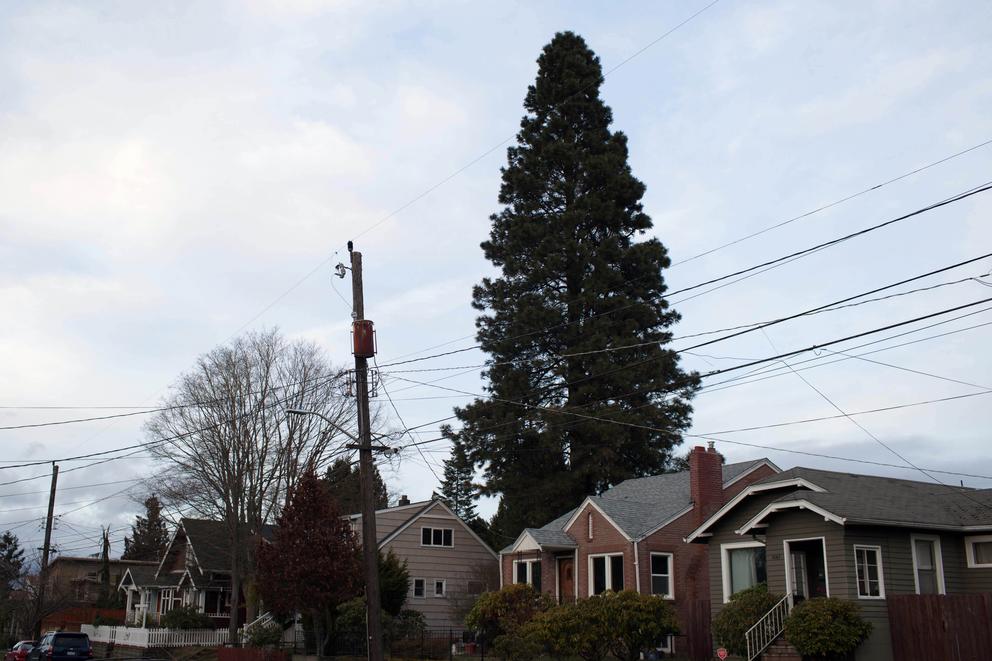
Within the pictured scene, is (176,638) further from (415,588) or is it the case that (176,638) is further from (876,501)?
(876,501)

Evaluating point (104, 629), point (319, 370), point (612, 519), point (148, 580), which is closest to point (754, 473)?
point (612, 519)

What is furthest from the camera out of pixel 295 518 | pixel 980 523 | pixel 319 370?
pixel 319 370

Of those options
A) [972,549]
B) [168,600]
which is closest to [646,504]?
[972,549]

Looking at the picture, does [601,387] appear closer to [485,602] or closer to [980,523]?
[485,602]

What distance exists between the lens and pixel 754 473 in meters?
40.2

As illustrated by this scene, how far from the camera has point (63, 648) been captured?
125 ft

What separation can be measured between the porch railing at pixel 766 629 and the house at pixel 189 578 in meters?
27.4

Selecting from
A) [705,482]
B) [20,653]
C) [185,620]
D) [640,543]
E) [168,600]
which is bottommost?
[20,653]

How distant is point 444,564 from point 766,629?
2629 centimetres

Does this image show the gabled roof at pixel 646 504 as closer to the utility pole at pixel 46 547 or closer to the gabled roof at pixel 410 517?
the gabled roof at pixel 410 517

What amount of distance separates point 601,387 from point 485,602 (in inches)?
766

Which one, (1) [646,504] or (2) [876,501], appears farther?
(1) [646,504]

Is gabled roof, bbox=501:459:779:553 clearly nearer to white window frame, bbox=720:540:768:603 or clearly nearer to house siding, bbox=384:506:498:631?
white window frame, bbox=720:540:768:603

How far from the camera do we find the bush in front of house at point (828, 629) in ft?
74.9
